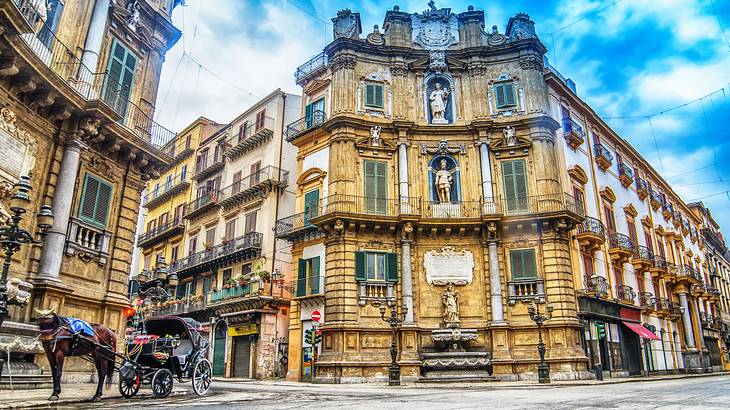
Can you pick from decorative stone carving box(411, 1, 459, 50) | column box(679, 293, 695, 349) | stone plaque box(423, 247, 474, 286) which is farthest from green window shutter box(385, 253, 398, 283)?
column box(679, 293, 695, 349)

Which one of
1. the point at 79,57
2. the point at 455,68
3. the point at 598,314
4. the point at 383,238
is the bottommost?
the point at 598,314

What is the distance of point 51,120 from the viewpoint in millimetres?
13289

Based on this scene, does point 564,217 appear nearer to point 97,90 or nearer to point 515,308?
point 515,308

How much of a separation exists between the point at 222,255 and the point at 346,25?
1550cm

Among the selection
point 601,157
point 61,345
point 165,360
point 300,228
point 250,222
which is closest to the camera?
point 61,345

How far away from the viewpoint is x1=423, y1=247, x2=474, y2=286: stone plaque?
81.4 feet

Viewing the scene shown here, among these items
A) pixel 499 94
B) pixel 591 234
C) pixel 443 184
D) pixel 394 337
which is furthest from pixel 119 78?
pixel 591 234

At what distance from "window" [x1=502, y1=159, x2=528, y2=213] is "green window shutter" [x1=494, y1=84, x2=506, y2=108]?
317 cm

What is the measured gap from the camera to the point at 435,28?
95.8 ft

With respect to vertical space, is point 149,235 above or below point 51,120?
above

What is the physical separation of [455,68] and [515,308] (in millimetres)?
12705

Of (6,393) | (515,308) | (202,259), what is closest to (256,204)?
(202,259)

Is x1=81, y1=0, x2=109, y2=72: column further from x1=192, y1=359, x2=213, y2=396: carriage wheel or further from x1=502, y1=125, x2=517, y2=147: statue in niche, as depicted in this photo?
x1=502, y1=125, x2=517, y2=147: statue in niche

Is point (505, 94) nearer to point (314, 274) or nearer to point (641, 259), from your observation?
point (314, 274)
